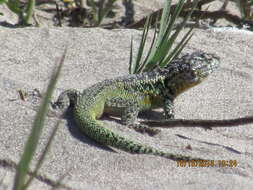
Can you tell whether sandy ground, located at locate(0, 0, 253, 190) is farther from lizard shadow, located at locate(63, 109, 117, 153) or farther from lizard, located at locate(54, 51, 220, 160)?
lizard, located at locate(54, 51, 220, 160)

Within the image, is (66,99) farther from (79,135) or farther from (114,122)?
(79,135)

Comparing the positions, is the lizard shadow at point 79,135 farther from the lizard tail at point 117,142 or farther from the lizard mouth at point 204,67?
the lizard mouth at point 204,67

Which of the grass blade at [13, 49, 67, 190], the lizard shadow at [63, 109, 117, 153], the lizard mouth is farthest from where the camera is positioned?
the lizard mouth

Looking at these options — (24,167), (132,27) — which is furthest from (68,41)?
(24,167)
